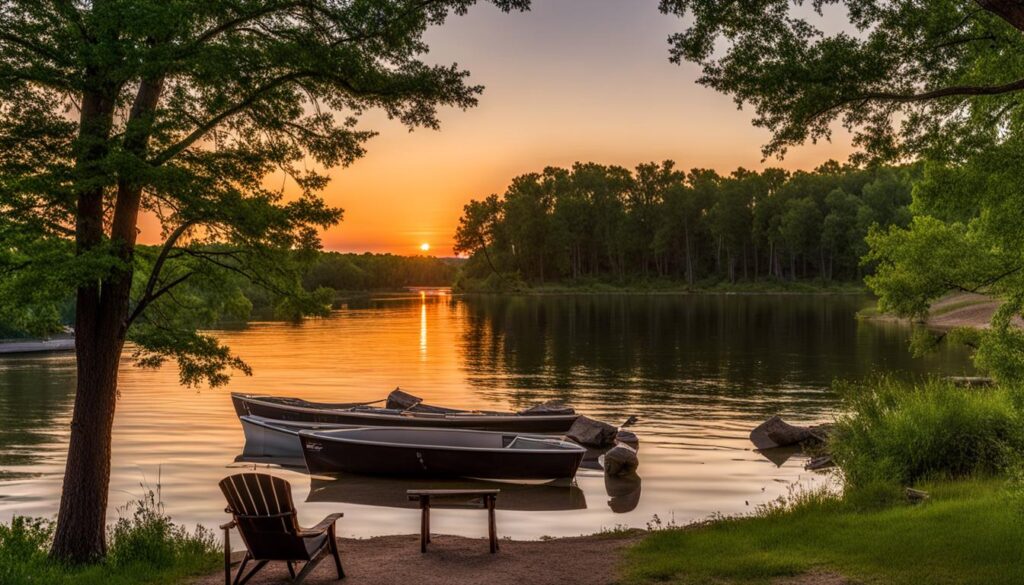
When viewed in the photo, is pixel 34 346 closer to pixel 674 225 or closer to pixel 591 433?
pixel 591 433

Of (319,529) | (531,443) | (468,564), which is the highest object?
(319,529)

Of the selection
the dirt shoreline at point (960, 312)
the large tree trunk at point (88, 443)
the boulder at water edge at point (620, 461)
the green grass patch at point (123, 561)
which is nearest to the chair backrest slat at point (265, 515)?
the green grass patch at point (123, 561)

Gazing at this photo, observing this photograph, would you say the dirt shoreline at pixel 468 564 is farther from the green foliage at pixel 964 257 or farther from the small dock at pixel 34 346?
the small dock at pixel 34 346

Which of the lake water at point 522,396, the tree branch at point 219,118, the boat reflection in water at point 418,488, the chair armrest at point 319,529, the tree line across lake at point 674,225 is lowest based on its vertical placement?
the boat reflection in water at point 418,488

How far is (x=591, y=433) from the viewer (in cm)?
2408

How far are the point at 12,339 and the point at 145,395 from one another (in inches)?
1204

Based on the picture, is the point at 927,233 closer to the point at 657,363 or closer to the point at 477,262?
the point at 657,363

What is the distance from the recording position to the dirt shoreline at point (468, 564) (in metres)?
9.97

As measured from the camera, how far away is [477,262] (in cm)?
15962

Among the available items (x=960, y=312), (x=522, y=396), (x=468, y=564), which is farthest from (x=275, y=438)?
(x=960, y=312)

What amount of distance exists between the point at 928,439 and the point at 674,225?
12492cm

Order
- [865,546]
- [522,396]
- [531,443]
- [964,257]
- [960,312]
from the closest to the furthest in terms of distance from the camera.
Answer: [865,546] < [964,257] < [531,443] < [522,396] < [960,312]

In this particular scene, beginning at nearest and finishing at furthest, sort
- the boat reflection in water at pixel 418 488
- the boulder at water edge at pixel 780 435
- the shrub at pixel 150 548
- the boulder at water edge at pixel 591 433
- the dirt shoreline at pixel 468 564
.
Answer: the dirt shoreline at pixel 468 564, the shrub at pixel 150 548, the boat reflection in water at pixel 418 488, the boulder at water edge at pixel 780 435, the boulder at water edge at pixel 591 433

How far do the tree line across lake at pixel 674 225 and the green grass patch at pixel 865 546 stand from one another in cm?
10915
